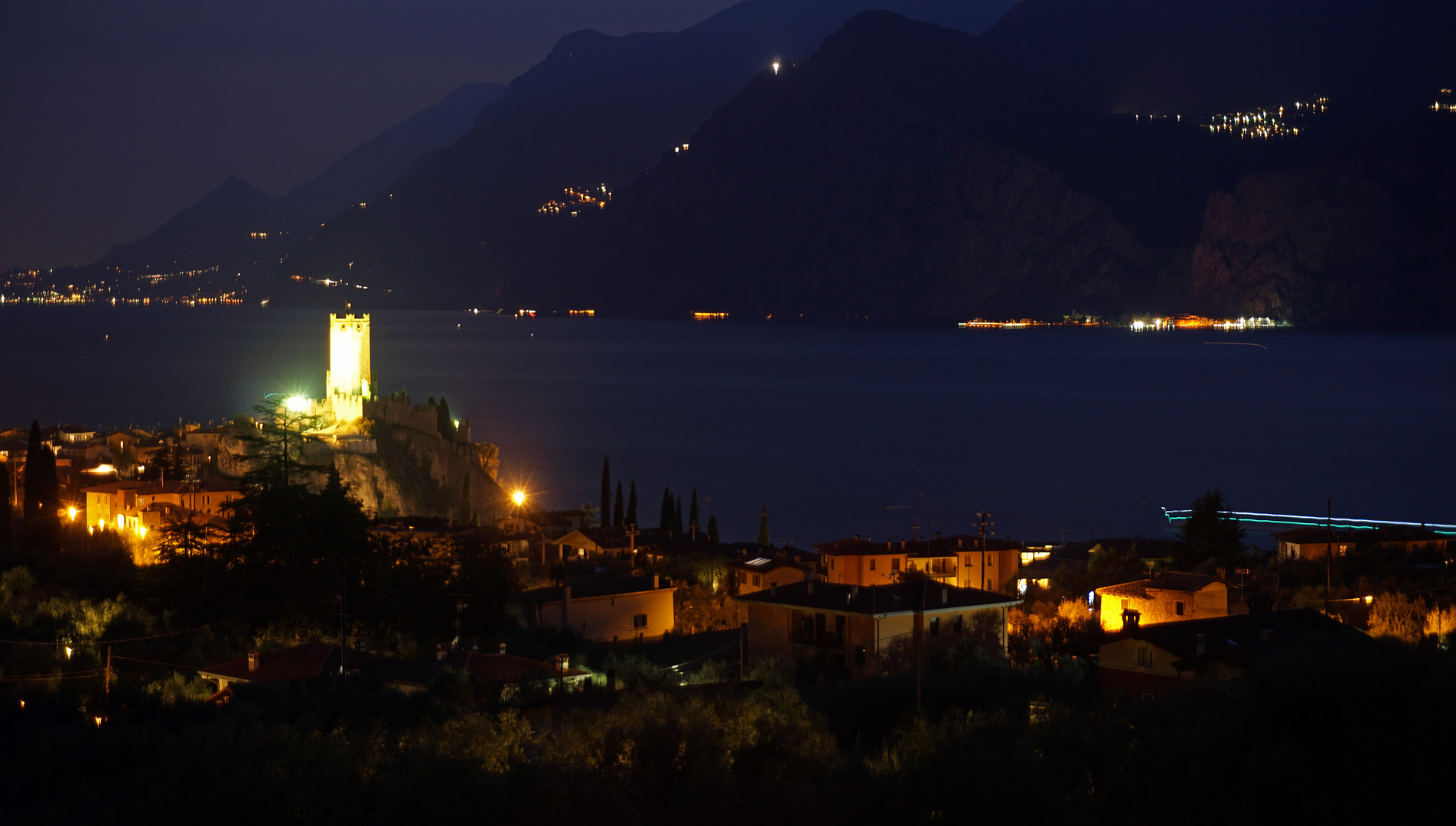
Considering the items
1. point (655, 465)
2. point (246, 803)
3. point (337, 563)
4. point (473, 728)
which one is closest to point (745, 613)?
point (337, 563)

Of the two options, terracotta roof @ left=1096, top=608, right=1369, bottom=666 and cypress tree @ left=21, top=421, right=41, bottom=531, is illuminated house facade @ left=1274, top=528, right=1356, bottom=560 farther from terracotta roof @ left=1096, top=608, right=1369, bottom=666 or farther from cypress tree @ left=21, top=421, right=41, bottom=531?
cypress tree @ left=21, top=421, right=41, bottom=531

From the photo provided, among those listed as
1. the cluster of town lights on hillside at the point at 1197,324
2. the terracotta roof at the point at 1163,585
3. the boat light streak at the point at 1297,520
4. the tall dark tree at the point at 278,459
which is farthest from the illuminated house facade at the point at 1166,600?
the cluster of town lights on hillside at the point at 1197,324

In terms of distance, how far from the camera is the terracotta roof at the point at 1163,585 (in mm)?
23312

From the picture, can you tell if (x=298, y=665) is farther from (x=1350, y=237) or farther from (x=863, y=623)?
(x=1350, y=237)

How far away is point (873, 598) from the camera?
19875 millimetres

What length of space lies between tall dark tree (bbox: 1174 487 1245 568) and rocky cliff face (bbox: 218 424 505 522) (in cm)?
2203

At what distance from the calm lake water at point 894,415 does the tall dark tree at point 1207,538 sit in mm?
13846

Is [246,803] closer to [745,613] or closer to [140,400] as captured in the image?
[745,613]

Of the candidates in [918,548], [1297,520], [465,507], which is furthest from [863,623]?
[1297,520]

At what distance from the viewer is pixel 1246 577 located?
2625cm

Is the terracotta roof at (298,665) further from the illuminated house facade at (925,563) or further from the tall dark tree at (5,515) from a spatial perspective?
the tall dark tree at (5,515)

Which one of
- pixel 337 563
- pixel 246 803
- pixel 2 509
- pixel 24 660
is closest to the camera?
pixel 246 803

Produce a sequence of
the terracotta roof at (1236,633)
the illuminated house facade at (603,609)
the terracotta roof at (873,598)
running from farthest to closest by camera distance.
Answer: the illuminated house facade at (603,609), the terracotta roof at (873,598), the terracotta roof at (1236,633)

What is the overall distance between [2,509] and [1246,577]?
27.2 m
